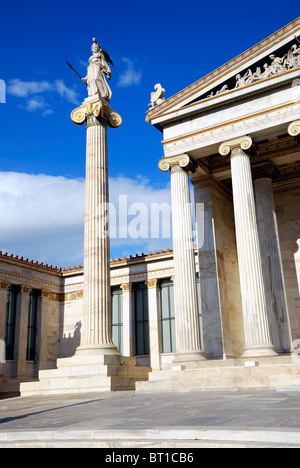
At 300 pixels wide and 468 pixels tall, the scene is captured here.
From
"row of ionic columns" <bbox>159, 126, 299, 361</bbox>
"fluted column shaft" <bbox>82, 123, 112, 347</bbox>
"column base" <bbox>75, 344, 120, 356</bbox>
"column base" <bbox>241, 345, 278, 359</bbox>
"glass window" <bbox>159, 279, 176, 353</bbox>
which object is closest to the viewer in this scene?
"column base" <bbox>241, 345, 278, 359</bbox>

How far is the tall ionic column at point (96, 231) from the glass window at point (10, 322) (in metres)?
15.0

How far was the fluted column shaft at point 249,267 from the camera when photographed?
24.6 meters

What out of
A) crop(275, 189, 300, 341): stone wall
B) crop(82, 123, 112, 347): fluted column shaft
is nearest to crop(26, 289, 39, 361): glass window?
crop(82, 123, 112, 347): fluted column shaft

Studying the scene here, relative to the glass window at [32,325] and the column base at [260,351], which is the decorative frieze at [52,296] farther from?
the column base at [260,351]

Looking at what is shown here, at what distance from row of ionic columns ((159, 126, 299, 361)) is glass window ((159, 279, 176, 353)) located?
12.9 metres

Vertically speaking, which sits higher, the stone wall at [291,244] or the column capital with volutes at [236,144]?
the column capital with volutes at [236,144]

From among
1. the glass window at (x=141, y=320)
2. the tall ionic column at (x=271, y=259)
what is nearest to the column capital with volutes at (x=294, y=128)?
the tall ionic column at (x=271, y=259)

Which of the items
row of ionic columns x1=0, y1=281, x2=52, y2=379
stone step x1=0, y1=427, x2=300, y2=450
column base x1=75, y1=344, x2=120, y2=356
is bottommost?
A: stone step x1=0, y1=427, x2=300, y2=450

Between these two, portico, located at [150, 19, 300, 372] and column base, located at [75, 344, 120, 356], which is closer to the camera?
column base, located at [75, 344, 120, 356]

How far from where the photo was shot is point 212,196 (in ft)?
108

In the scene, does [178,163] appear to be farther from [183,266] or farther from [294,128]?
[294,128]

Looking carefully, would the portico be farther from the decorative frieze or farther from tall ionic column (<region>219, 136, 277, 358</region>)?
the decorative frieze

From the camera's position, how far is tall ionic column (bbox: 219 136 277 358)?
80.8 ft
